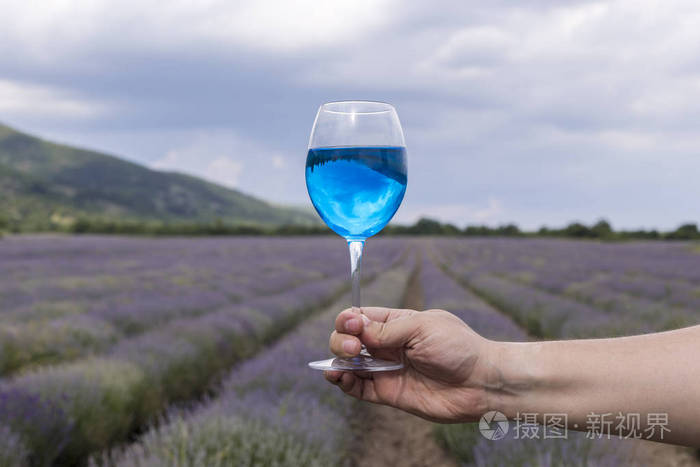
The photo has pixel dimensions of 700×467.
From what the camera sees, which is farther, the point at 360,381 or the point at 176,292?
the point at 176,292

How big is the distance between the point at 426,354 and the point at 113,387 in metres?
2.77

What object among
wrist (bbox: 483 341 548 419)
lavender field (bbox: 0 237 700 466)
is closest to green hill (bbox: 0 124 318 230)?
lavender field (bbox: 0 237 700 466)

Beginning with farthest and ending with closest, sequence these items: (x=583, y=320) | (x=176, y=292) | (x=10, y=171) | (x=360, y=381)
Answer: (x=10, y=171)
(x=176, y=292)
(x=583, y=320)
(x=360, y=381)

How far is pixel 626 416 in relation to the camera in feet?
3.73

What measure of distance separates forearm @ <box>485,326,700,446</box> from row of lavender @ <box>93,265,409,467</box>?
127cm

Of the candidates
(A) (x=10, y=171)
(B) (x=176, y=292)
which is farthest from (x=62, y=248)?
(A) (x=10, y=171)

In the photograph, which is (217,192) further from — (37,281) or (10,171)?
(37,281)

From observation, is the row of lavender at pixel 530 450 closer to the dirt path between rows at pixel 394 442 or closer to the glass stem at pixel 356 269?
the dirt path between rows at pixel 394 442

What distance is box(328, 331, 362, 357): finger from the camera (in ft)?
3.99

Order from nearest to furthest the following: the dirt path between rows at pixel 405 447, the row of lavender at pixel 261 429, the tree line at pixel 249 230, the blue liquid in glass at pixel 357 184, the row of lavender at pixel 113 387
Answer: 1. the blue liquid in glass at pixel 357 184
2. the row of lavender at pixel 261 429
3. the row of lavender at pixel 113 387
4. the dirt path between rows at pixel 405 447
5. the tree line at pixel 249 230

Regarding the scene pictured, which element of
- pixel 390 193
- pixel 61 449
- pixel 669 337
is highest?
pixel 390 193

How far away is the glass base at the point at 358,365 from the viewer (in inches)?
47.9

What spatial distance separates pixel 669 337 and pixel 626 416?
0.20m

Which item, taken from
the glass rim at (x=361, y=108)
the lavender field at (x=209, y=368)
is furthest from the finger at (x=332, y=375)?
the lavender field at (x=209, y=368)
